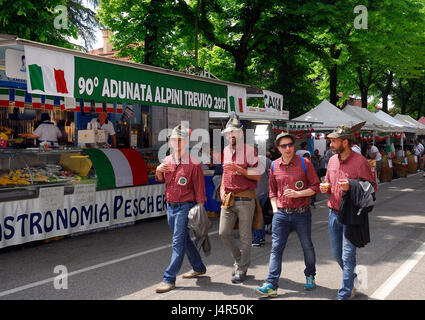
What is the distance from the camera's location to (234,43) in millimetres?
19812

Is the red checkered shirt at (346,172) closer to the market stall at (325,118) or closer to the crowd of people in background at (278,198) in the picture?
the crowd of people in background at (278,198)

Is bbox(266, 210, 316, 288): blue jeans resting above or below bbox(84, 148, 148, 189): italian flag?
below

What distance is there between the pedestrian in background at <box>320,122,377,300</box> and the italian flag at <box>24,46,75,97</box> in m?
3.97

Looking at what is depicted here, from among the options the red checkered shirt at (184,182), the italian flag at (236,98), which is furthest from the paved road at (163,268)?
the italian flag at (236,98)

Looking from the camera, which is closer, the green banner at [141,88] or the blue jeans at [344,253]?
the blue jeans at [344,253]

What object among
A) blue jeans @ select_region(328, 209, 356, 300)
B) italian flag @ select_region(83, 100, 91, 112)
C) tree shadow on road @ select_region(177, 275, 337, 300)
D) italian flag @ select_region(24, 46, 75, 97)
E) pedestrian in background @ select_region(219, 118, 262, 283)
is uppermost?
italian flag @ select_region(83, 100, 91, 112)

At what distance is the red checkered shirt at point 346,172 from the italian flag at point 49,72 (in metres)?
4.03

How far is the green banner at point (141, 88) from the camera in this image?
7.07 metres

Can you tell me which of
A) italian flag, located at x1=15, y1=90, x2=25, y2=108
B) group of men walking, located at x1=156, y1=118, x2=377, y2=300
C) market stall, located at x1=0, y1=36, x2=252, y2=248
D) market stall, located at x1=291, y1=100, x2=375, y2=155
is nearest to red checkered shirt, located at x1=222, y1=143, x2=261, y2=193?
group of men walking, located at x1=156, y1=118, x2=377, y2=300

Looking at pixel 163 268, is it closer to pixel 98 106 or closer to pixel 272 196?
pixel 272 196

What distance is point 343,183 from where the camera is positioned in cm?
479

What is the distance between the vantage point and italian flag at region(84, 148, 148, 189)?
9.23 m

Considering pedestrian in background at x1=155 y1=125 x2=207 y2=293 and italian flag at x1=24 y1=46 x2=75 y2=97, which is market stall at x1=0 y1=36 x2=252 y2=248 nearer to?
italian flag at x1=24 y1=46 x2=75 y2=97
